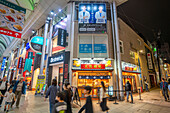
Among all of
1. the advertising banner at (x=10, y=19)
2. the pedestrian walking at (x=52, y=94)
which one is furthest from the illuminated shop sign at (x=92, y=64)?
the pedestrian walking at (x=52, y=94)

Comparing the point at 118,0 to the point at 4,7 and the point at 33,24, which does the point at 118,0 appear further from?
the point at 33,24

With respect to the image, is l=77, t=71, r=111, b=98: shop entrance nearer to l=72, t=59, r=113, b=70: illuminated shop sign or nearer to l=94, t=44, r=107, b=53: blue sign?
l=72, t=59, r=113, b=70: illuminated shop sign

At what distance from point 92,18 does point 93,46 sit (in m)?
3.53

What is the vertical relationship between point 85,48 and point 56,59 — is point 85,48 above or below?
above

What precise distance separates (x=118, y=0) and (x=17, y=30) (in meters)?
11.9

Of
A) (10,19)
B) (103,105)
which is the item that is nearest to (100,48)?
(103,105)

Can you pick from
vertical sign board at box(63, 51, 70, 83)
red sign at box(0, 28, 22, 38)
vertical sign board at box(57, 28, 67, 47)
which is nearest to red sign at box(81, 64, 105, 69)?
vertical sign board at box(63, 51, 70, 83)

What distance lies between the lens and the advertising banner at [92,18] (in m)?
11.8

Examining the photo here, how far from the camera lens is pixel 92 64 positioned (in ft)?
35.1

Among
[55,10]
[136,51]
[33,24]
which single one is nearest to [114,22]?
[136,51]

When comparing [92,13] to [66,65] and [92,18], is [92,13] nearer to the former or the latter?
[92,18]

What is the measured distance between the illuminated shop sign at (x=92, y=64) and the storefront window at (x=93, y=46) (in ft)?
2.35

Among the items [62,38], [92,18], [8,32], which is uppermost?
[92,18]

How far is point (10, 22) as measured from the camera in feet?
27.9
